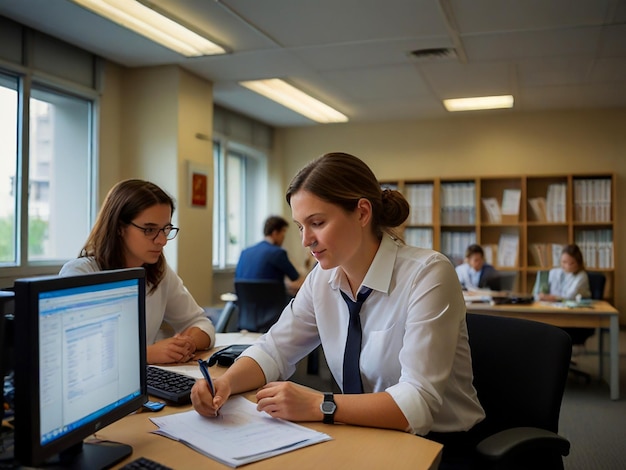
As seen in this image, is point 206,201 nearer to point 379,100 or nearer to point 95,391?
point 379,100

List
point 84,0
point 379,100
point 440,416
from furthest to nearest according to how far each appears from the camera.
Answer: point 379,100 < point 84,0 < point 440,416

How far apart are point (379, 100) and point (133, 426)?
5.46 meters

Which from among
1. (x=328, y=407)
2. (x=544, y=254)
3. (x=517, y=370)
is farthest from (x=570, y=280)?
(x=328, y=407)

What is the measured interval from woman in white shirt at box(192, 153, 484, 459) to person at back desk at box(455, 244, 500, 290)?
167 inches

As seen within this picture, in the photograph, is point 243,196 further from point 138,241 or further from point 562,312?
point 138,241

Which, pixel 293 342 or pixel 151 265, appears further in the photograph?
pixel 151 265

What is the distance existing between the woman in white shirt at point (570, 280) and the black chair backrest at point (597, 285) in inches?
4.8

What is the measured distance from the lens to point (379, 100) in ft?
20.7

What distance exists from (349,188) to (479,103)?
17.6 feet

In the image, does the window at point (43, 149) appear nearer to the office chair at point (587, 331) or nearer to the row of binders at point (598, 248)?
the office chair at point (587, 331)

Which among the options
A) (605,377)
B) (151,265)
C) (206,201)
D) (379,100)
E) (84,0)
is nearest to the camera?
(151,265)

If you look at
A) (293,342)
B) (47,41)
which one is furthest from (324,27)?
(293,342)

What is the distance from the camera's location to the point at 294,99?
639cm

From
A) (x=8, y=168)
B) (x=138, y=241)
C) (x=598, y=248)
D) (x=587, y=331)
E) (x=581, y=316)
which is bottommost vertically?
(x=587, y=331)
